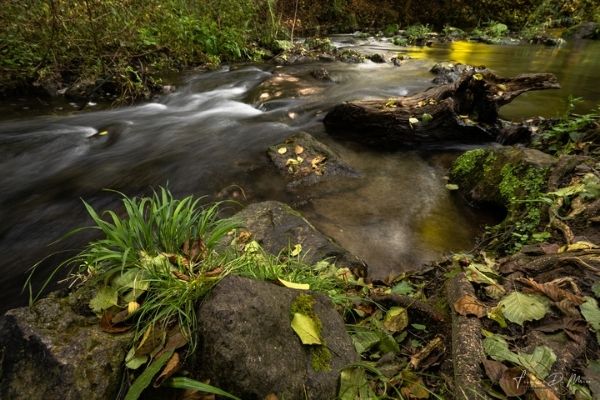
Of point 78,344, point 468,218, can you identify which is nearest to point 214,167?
point 468,218

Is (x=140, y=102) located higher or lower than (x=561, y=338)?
lower

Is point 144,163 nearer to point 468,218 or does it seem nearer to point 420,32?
point 468,218

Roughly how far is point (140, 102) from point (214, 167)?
13.3 ft

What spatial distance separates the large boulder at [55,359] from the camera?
1.46m

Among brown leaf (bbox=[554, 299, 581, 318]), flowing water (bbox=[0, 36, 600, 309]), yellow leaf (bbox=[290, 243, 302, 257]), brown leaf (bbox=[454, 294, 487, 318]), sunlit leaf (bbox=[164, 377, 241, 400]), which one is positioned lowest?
flowing water (bbox=[0, 36, 600, 309])

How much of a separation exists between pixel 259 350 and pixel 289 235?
1.79m

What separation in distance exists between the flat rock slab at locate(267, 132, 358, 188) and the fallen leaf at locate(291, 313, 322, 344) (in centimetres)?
310

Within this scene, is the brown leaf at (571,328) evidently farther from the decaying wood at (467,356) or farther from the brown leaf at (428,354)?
the brown leaf at (428,354)

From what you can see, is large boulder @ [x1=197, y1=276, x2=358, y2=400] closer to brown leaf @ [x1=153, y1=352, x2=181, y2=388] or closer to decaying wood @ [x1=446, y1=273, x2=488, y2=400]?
brown leaf @ [x1=153, y1=352, x2=181, y2=388]

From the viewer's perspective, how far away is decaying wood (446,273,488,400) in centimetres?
160

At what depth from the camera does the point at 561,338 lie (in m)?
1.79

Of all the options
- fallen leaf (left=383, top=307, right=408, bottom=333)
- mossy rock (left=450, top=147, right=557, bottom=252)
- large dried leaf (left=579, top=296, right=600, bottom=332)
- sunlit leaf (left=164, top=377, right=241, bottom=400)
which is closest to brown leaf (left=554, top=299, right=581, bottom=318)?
large dried leaf (left=579, top=296, right=600, bottom=332)

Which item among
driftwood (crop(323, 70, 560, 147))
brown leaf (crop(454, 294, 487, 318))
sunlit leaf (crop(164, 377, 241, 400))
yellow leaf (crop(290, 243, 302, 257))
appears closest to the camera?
sunlit leaf (crop(164, 377, 241, 400))

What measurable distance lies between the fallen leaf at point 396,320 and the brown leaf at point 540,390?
76 cm
